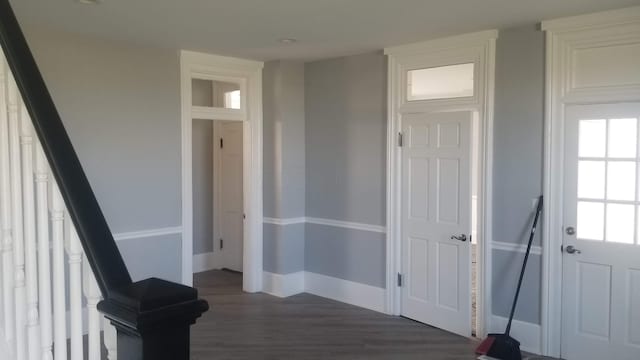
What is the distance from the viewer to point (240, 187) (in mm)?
6797

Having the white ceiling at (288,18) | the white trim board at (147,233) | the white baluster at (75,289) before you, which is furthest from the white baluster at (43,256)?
the white trim board at (147,233)

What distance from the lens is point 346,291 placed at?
5535 millimetres

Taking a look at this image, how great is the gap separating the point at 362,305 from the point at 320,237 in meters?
0.88

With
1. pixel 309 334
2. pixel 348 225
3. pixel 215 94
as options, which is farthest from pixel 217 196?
pixel 309 334

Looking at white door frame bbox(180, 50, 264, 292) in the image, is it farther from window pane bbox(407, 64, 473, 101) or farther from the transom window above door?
the transom window above door

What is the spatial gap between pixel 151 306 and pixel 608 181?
12.0ft

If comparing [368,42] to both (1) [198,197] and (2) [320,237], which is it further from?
(1) [198,197]

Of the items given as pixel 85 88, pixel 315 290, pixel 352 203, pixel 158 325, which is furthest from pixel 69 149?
pixel 315 290

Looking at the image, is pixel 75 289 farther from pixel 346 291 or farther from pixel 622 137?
pixel 346 291

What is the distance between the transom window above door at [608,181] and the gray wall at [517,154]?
1.03 feet

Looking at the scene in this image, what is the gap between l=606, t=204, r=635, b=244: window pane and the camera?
12.3 ft

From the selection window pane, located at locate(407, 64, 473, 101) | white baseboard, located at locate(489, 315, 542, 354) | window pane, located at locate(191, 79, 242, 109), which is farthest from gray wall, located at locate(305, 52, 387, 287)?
white baseboard, located at locate(489, 315, 542, 354)

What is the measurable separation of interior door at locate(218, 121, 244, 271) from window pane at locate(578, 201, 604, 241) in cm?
407

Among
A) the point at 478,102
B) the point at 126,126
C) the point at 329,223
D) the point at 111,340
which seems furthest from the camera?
the point at 329,223
